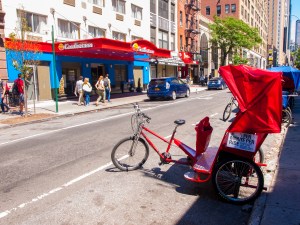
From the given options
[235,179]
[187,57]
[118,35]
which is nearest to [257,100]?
[235,179]

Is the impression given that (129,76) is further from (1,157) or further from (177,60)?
(1,157)

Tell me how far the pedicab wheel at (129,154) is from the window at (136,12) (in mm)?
26967

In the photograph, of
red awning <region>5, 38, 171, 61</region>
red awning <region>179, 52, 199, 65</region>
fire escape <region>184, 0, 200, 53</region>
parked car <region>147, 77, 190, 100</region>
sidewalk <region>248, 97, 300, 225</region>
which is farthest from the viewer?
fire escape <region>184, 0, 200, 53</region>

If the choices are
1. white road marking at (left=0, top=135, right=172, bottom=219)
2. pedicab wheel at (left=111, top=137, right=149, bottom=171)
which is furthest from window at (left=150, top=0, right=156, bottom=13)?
pedicab wheel at (left=111, top=137, right=149, bottom=171)

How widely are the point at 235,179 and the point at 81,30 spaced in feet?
71.2

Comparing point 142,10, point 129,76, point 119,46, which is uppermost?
point 142,10

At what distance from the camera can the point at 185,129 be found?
10.5 m

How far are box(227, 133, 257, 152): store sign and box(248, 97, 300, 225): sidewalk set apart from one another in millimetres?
803

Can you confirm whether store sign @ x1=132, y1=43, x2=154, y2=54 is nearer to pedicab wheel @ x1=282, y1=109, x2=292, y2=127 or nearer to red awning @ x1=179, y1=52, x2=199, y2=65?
pedicab wheel @ x1=282, y1=109, x2=292, y2=127

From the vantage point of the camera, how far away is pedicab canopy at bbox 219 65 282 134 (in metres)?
4.45

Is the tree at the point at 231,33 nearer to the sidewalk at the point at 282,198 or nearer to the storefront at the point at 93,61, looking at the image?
the storefront at the point at 93,61

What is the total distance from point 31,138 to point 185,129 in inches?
198

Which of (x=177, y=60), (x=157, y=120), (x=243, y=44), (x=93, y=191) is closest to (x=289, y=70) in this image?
(x=157, y=120)

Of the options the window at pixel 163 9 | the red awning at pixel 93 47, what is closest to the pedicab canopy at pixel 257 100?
the red awning at pixel 93 47
